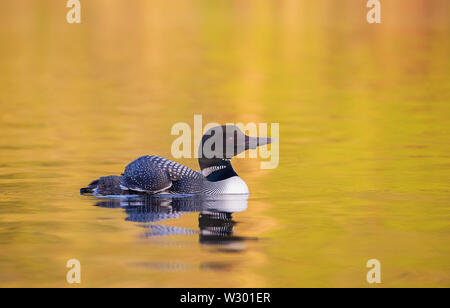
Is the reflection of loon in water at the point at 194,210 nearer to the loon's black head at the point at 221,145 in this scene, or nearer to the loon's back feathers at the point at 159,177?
the loon's back feathers at the point at 159,177

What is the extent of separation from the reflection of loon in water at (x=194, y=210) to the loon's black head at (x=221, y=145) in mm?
328

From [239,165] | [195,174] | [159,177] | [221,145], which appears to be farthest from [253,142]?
[239,165]

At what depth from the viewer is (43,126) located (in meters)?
13.6

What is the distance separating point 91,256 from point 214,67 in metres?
18.2

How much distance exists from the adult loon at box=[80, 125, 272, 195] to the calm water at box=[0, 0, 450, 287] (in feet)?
0.51

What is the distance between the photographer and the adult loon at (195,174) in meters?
8.48

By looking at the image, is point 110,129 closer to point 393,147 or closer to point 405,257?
point 393,147

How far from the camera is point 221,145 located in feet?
28.2

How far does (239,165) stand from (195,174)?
213cm

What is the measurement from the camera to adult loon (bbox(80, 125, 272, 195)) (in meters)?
8.48

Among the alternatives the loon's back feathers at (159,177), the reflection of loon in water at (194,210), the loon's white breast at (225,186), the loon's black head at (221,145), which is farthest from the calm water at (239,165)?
the loon's black head at (221,145)

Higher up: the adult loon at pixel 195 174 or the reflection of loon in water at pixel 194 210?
the adult loon at pixel 195 174

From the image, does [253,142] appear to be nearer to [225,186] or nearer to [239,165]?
[225,186]

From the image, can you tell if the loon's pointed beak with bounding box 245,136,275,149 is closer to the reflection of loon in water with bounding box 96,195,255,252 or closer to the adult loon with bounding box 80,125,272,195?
the adult loon with bounding box 80,125,272,195
